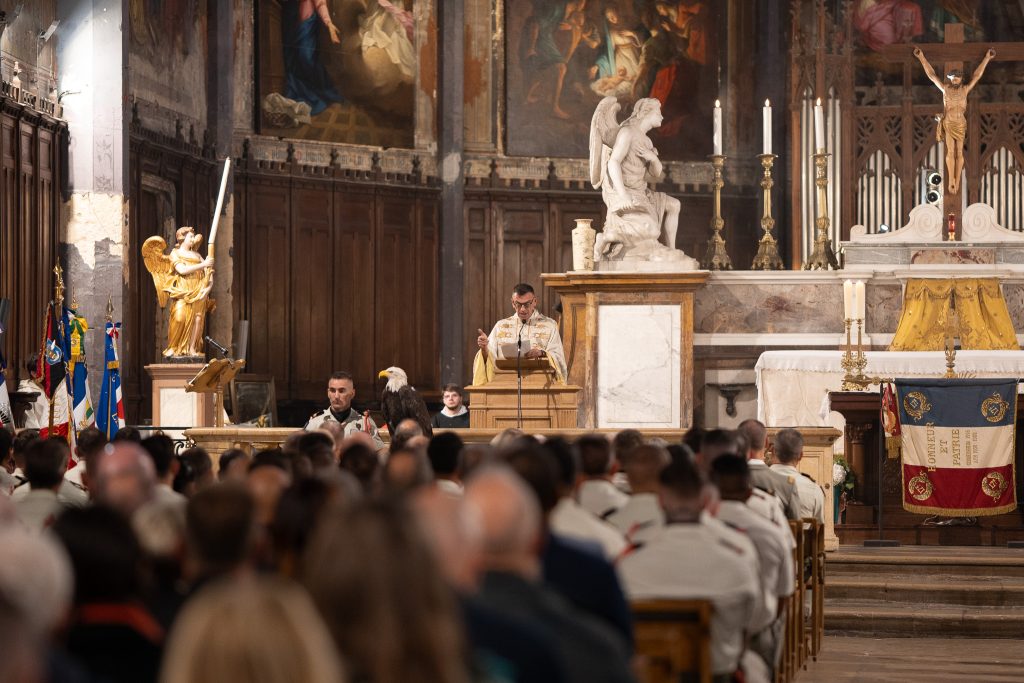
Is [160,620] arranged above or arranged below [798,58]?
below

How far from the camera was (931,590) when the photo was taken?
1008 centimetres

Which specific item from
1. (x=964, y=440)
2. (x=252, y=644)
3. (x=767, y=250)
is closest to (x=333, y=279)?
(x=767, y=250)

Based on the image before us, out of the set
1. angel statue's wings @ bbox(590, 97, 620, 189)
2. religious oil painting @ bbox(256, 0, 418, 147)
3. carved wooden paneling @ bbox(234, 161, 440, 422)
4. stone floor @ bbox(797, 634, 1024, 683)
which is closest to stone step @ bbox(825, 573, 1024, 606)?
stone floor @ bbox(797, 634, 1024, 683)

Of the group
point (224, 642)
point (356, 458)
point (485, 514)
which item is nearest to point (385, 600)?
point (224, 642)

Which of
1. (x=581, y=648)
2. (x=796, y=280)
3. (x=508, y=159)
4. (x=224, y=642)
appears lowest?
(x=581, y=648)

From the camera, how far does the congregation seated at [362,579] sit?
88.6 inches

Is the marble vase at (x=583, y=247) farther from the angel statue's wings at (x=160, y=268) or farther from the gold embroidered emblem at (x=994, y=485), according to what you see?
the gold embroidered emblem at (x=994, y=485)

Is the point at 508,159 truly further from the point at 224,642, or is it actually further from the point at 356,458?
the point at 224,642

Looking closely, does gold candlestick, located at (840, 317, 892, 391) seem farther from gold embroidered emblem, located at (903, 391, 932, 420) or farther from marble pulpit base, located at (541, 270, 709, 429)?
marble pulpit base, located at (541, 270, 709, 429)

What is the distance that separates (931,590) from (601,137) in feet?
19.7

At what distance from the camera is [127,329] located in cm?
1579

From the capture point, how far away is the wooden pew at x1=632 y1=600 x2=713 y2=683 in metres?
4.41

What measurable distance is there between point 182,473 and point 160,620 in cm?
323

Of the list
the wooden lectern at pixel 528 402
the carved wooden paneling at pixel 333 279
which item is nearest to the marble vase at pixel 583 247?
the wooden lectern at pixel 528 402
